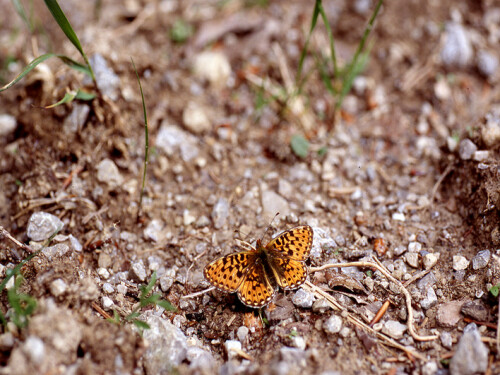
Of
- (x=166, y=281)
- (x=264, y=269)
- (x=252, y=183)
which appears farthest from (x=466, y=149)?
(x=166, y=281)

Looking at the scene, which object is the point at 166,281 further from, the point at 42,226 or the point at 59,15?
the point at 59,15

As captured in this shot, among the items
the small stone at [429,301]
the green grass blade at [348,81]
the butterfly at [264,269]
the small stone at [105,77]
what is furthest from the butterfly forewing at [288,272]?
the small stone at [105,77]

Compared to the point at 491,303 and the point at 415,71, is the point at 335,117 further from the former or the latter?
the point at 491,303

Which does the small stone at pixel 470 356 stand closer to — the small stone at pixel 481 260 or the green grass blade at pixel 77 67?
the small stone at pixel 481 260

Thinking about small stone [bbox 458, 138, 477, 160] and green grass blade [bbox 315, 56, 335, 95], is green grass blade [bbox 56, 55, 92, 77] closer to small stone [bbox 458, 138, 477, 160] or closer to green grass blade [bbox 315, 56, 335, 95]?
green grass blade [bbox 315, 56, 335, 95]

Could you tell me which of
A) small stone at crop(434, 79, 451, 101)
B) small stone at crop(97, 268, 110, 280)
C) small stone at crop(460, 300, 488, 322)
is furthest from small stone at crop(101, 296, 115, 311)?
small stone at crop(434, 79, 451, 101)
